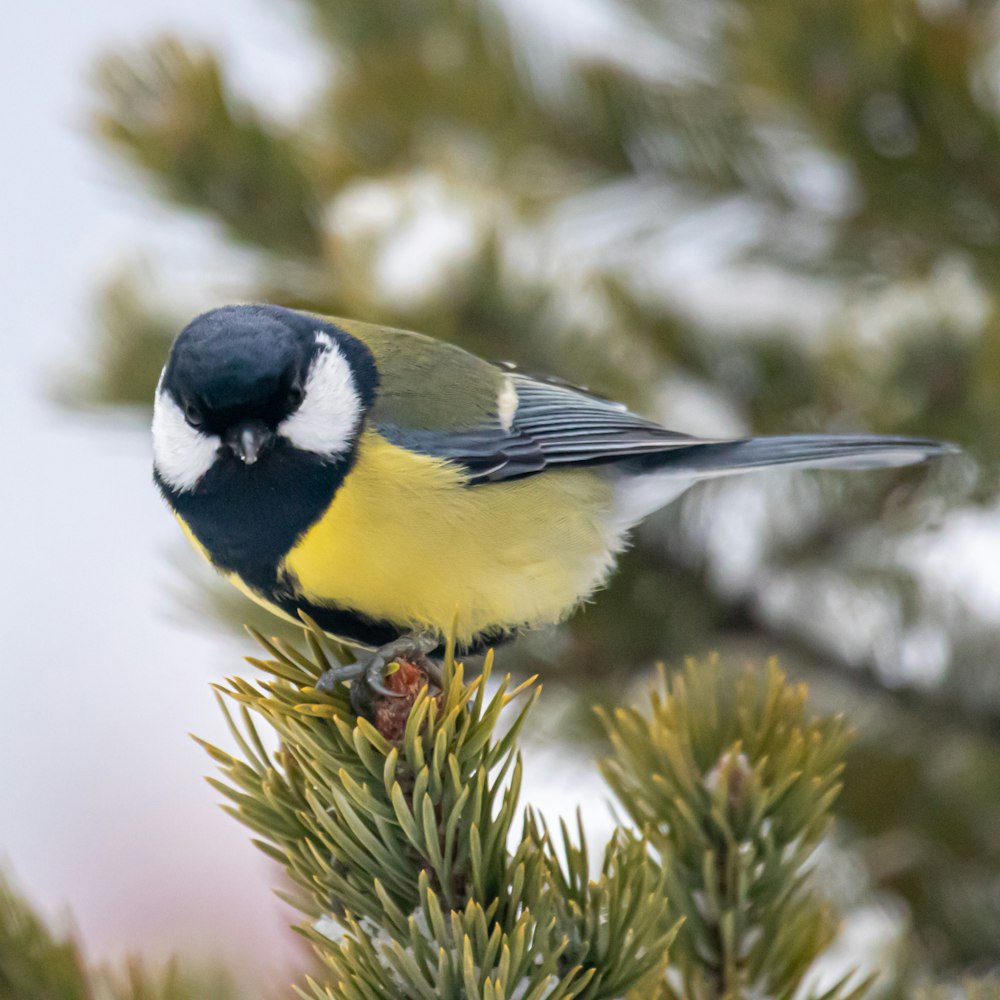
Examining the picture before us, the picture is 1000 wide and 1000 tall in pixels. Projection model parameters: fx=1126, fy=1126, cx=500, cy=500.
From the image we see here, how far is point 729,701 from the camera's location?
0.82m

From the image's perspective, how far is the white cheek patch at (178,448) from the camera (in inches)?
31.9

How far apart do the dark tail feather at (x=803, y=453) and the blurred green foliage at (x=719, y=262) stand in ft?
0.21

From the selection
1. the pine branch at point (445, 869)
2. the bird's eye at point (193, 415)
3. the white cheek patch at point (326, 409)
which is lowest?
the pine branch at point (445, 869)

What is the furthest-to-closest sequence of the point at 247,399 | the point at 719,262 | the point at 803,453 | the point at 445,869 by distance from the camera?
the point at 719,262, the point at 803,453, the point at 247,399, the point at 445,869

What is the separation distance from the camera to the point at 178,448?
0.82 m

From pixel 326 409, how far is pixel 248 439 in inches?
3.4

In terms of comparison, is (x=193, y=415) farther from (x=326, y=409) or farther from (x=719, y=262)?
(x=719, y=262)

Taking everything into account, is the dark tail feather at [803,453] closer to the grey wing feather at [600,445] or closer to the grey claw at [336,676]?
the grey wing feather at [600,445]

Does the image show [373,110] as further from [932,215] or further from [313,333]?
[932,215]

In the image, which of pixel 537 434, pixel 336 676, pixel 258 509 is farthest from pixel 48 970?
pixel 537 434

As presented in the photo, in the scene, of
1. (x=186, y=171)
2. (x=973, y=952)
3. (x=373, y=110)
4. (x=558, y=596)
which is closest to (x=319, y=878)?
(x=558, y=596)

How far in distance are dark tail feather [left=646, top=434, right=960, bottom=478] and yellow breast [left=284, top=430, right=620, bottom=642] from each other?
0.11m

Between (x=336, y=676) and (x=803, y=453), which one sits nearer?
(x=336, y=676)

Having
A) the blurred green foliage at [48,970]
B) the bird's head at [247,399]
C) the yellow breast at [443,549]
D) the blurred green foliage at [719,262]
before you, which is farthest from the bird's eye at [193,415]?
the blurred green foliage at [48,970]
